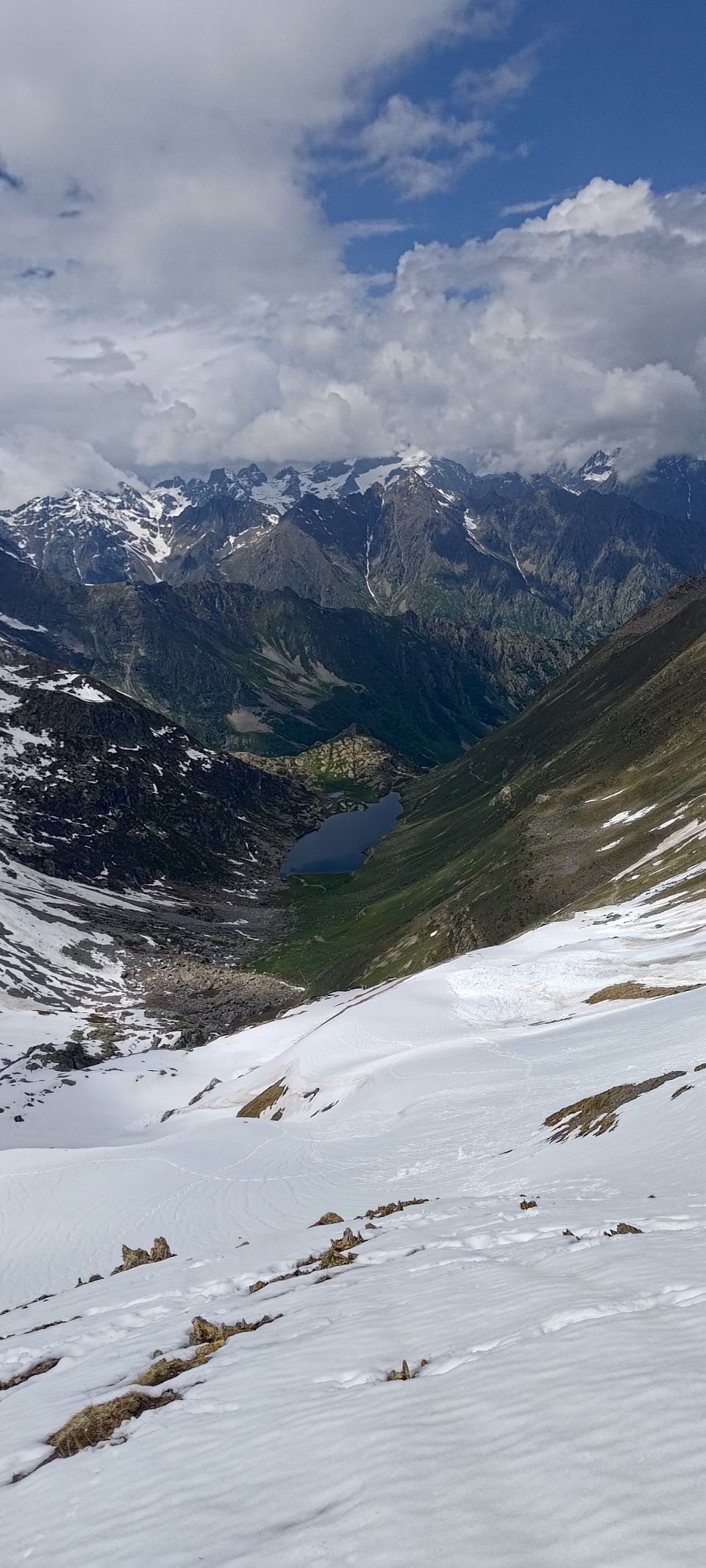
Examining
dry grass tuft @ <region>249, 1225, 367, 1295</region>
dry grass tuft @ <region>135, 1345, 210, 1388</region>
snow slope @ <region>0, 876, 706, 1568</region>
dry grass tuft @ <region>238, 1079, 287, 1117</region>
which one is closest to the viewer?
snow slope @ <region>0, 876, 706, 1568</region>

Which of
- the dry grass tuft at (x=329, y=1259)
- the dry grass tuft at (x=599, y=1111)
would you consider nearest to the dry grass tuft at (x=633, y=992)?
the dry grass tuft at (x=599, y=1111)

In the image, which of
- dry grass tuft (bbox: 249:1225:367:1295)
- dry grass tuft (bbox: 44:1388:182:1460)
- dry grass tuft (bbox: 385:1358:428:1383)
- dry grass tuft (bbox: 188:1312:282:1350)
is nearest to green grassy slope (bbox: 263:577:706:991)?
dry grass tuft (bbox: 249:1225:367:1295)

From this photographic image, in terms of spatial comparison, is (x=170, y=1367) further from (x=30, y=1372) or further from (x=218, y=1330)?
(x=30, y=1372)

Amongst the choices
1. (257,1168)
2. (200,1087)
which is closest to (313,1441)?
(257,1168)

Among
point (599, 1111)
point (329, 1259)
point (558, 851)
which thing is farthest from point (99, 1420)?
point (558, 851)

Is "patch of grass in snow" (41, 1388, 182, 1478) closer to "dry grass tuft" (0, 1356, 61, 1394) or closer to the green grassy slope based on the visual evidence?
"dry grass tuft" (0, 1356, 61, 1394)

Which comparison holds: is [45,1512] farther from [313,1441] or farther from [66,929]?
[66,929]
